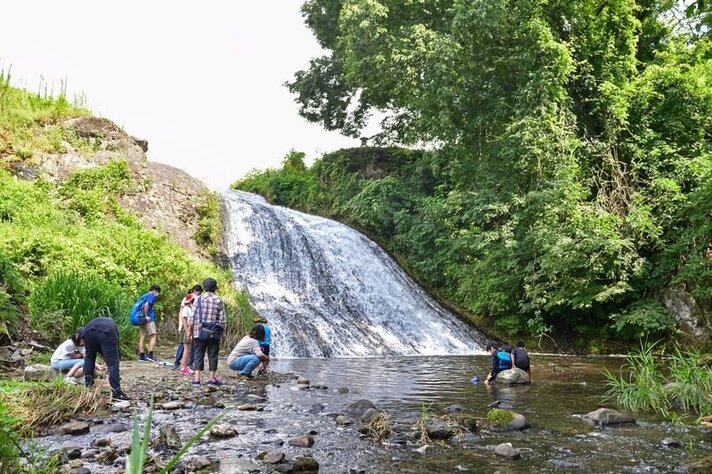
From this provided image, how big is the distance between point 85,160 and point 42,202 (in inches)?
144

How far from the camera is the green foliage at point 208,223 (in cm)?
2145

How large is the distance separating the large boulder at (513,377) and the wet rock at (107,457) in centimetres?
794

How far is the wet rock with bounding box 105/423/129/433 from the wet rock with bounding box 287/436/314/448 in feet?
6.41

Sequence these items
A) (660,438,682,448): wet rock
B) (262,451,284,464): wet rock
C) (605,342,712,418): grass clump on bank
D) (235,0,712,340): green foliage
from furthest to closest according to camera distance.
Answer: (235,0,712,340): green foliage → (605,342,712,418): grass clump on bank → (660,438,682,448): wet rock → (262,451,284,464): wet rock

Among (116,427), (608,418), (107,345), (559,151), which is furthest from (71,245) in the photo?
(559,151)

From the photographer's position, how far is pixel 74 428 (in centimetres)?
614

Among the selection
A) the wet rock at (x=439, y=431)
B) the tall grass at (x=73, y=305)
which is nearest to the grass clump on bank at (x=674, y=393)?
the wet rock at (x=439, y=431)

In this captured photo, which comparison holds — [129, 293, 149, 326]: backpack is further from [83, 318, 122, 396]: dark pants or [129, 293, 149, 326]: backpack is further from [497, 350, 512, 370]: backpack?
[497, 350, 512, 370]: backpack

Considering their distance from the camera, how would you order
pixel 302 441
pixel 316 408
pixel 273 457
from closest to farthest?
pixel 273 457
pixel 302 441
pixel 316 408

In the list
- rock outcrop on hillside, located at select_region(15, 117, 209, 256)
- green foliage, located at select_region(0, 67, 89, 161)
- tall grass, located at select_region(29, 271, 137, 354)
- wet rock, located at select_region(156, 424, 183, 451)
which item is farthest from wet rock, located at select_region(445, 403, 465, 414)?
green foliage, located at select_region(0, 67, 89, 161)

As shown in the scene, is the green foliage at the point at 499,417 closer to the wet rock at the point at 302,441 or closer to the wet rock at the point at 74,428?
the wet rock at the point at 302,441

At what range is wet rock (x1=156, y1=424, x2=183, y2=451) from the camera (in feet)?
18.3

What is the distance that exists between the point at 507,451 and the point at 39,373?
678cm

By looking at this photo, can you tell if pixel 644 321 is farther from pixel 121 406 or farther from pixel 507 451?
pixel 121 406
